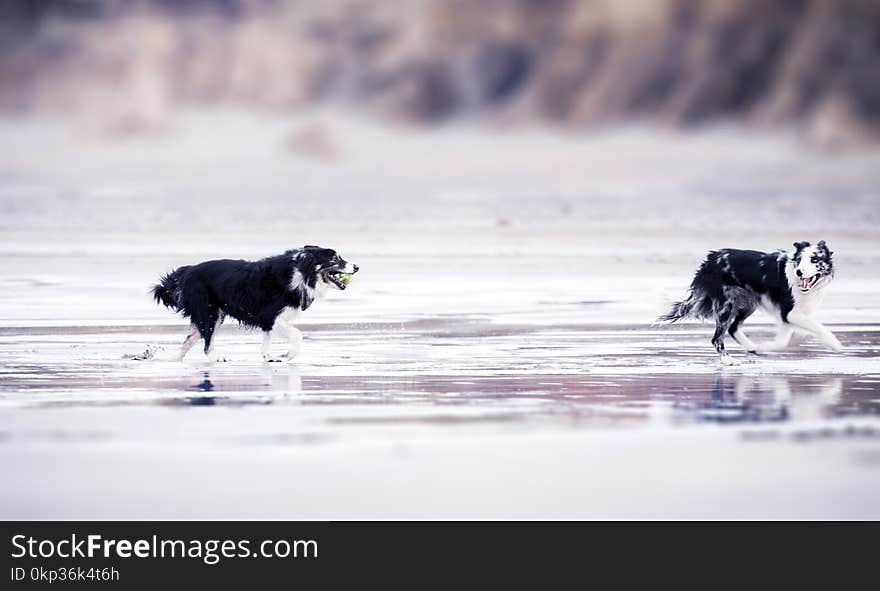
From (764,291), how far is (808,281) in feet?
1.95

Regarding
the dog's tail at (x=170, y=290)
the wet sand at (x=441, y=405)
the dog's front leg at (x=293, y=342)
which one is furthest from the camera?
the dog's tail at (x=170, y=290)

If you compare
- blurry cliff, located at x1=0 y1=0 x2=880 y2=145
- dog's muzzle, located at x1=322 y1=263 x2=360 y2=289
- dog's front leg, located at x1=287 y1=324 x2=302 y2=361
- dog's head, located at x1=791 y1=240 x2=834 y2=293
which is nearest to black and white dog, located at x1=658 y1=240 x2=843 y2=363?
dog's head, located at x1=791 y1=240 x2=834 y2=293

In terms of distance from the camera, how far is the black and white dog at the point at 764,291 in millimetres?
13117

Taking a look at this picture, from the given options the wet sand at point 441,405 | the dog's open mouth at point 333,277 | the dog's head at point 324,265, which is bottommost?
the wet sand at point 441,405

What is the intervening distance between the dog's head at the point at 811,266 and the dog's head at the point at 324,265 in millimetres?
3720

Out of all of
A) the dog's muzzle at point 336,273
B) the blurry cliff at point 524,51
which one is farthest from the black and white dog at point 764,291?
the blurry cliff at point 524,51

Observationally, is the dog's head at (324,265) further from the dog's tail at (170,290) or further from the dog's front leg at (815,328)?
the dog's front leg at (815,328)

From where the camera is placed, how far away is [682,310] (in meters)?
14.3

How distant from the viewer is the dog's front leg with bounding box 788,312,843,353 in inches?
516

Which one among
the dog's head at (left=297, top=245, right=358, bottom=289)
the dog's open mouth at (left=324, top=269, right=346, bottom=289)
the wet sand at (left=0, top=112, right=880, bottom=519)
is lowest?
the wet sand at (left=0, top=112, right=880, bottom=519)

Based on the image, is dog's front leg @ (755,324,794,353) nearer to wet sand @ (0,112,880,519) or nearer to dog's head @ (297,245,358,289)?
wet sand @ (0,112,880,519)

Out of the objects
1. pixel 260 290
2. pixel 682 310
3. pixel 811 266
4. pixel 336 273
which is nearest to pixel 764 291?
pixel 811 266

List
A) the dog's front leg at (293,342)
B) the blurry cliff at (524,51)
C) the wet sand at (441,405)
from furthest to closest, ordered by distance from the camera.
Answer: the blurry cliff at (524,51), the dog's front leg at (293,342), the wet sand at (441,405)
